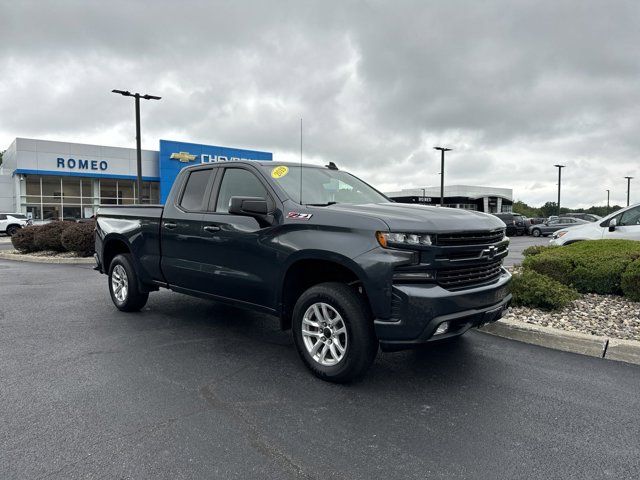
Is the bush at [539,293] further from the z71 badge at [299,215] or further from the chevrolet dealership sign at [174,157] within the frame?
the chevrolet dealership sign at [174,157]

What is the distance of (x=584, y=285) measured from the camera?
6.89 metres

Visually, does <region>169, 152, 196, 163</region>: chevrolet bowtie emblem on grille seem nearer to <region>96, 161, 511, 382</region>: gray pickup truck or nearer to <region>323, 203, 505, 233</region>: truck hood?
<region>96, 161, 511, 382</region>: gray pickup truck

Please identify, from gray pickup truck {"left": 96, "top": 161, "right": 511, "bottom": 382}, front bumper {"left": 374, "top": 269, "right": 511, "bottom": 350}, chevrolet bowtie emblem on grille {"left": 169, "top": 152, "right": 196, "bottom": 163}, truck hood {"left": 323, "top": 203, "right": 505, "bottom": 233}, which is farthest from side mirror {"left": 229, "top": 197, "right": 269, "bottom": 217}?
chevrolet bowtie emblem on grille {"left": 169, "top": 152, "right": 196, "bottom": 163}

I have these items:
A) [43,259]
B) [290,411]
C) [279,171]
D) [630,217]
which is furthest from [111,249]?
[630,217]

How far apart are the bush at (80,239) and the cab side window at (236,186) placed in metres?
9.89

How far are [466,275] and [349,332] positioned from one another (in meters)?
1.08

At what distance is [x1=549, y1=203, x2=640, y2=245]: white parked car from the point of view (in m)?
9.35

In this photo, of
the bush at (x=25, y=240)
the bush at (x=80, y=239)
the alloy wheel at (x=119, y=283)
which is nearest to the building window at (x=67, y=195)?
the bush at (x=25, y=240)

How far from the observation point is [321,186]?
15.9ft

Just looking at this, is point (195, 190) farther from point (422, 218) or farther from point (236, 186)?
point (422, 218)

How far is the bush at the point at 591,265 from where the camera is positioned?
6.64 metres

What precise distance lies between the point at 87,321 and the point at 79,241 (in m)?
8.43

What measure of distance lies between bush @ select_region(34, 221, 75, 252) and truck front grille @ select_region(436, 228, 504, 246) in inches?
547

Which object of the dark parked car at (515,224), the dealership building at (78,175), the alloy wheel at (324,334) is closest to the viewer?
the alloy wheel at (324,334)
